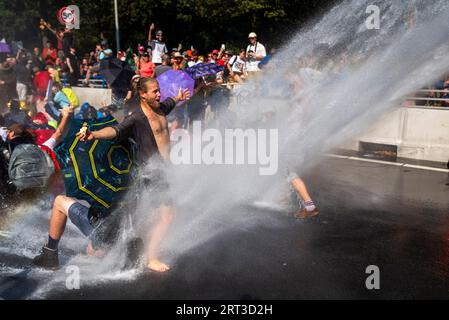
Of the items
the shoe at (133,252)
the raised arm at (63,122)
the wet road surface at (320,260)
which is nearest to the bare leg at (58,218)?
the wet road surface at (320,260)

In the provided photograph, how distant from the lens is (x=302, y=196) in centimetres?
643

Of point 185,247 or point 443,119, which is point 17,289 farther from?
point 443,119

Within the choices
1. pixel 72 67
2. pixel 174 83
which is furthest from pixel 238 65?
pixel 72 67

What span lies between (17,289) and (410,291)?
322 centimetres

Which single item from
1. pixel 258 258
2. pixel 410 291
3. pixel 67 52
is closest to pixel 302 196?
pixel 258 258

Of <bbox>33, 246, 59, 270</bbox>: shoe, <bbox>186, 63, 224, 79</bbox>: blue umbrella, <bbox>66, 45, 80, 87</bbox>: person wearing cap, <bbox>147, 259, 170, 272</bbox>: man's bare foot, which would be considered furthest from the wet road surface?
<bbox>66, 45, 80, 87</bbox>: person wearing cap

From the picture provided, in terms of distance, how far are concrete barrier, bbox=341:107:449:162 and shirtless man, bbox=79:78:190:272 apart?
21.4 feet

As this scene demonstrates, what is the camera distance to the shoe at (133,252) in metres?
4.76

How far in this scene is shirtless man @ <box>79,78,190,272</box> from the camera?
478 cm

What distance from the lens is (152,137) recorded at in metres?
4.87

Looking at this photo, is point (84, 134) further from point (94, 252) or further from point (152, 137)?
point (94, 252)

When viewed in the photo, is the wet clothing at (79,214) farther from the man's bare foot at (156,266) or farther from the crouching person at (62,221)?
the man's bare foot at (156,266)

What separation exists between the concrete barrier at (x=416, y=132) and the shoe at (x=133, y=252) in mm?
6889

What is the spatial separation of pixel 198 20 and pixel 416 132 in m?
26.5
